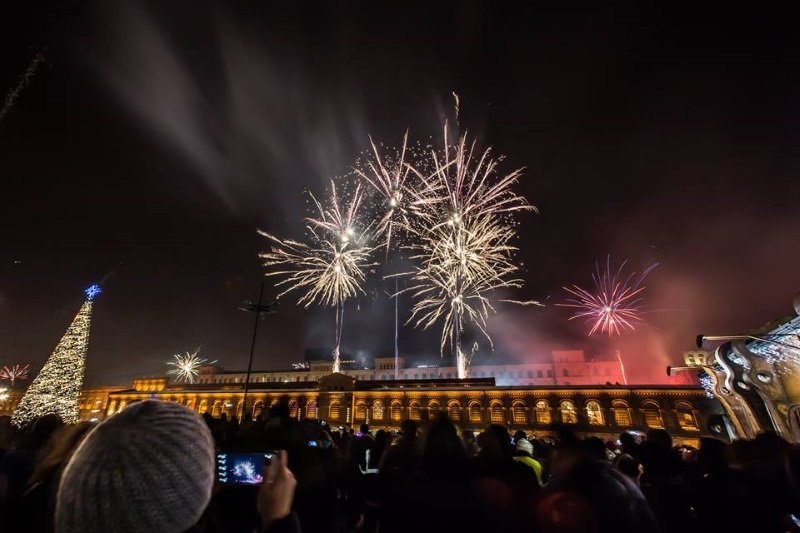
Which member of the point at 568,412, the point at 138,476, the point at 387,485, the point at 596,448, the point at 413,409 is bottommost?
the point at 387,485

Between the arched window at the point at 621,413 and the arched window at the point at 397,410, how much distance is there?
24389 mm

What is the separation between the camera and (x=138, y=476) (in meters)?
1.27

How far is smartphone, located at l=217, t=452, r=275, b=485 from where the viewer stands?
390 cm

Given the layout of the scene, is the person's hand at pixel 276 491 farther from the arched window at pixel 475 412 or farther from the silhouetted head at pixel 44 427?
the arched window at pixel 475 412

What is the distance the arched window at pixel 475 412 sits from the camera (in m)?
41.0

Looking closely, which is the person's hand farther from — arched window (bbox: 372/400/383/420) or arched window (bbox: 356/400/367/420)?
arched window (bbox: 356/400/367/420)

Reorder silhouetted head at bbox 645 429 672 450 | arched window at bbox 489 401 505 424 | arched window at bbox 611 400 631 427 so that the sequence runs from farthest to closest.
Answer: arched window at bbox 489 401 505 424 < arched window at bbox 611 400 631 427 < silhouetted head at bbox 645 429 672 450

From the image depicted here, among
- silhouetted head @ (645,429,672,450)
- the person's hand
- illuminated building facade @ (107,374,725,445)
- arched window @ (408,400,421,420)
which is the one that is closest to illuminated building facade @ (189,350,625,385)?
illuminated building facade @ (107,374,725,445)

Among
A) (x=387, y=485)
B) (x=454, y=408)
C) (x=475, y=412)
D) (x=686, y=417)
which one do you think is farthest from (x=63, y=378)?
(x=686, y=417)

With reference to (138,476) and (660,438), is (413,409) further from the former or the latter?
(138,476)

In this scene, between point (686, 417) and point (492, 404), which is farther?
point (492, 404)

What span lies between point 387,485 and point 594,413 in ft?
141

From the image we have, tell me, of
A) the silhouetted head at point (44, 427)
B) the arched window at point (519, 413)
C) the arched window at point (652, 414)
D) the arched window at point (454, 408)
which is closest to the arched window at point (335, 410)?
the arched window at point (454, 408)

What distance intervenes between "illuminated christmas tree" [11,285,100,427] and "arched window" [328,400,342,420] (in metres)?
25.6
